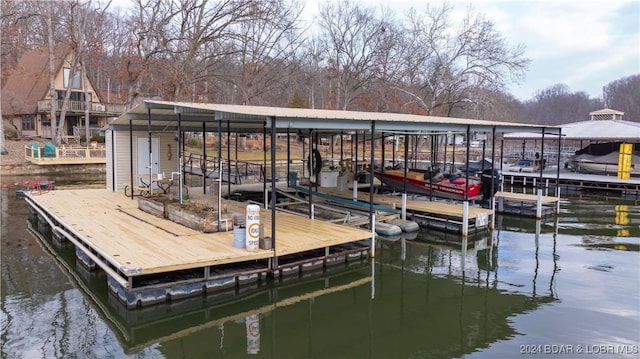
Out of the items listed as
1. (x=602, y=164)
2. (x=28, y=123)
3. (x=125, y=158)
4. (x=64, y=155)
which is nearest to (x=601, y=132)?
(x=602, y=164)

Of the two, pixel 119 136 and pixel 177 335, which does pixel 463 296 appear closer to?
pixel 177 335

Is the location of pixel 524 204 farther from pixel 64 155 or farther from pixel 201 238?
pixel 64 155

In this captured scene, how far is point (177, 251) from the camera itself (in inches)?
321

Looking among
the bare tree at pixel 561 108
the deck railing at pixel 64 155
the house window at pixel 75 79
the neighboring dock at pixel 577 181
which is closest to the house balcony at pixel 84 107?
the house window at pixel 75 79

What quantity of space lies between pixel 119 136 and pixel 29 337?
35.1 feet

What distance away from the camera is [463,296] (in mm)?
8633

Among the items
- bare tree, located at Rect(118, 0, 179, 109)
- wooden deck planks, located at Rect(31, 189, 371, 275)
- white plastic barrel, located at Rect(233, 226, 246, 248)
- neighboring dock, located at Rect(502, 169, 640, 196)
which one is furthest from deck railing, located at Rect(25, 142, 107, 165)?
neighboring dock, located at Rect(502, 169, 640, 196)

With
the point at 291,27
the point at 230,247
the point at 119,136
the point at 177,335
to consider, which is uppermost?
the point at 291,27

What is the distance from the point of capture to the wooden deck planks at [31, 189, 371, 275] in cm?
770

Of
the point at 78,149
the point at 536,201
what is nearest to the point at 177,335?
the point at 536,201

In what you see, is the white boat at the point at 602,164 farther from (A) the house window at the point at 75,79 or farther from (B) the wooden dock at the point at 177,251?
(A) the house window at the point at 75,79

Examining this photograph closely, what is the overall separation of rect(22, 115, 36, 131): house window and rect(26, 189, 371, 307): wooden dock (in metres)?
29.5

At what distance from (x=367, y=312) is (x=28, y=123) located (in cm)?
3874

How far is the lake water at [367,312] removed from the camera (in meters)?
6.41
